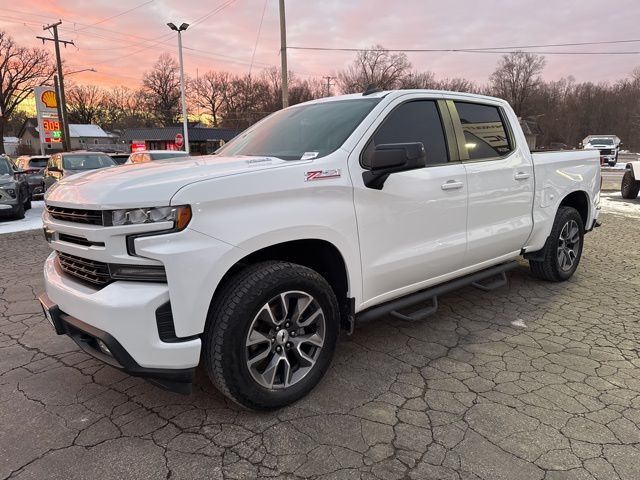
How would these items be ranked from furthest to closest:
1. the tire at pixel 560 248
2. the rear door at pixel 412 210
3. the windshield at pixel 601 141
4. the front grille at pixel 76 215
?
the windshield at pixel 601 141 → the tire at pixel 560 248 → the rear door at pixel 412 210 → the front grille at pixel 76 215

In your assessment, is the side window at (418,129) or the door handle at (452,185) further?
the door handle at (452,185)

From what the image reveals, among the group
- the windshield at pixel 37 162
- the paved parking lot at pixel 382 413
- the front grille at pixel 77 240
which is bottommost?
the paved parking lot at pixel 382 413

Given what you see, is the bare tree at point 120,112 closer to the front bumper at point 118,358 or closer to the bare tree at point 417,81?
the bare tree at point 417,81

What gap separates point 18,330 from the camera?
13.9 feet

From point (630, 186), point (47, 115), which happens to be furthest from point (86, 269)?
point (47, 115)

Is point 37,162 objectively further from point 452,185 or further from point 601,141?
point 601,141

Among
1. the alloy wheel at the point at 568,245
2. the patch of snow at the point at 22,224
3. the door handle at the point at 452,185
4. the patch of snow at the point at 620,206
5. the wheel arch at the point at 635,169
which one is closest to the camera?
the door handle at the point at 452,185

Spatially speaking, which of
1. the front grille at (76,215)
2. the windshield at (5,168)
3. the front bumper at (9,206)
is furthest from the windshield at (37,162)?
the front grille at (76,215)

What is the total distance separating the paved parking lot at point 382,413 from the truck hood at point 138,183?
132 cm

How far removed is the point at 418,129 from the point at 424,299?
135 cm

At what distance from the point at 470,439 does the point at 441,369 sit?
85 centimetres

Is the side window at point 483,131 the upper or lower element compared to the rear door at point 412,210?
upper

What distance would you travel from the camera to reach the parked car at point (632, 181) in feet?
42.7

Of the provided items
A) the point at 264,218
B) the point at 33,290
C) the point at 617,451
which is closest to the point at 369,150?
the point at 264,218
